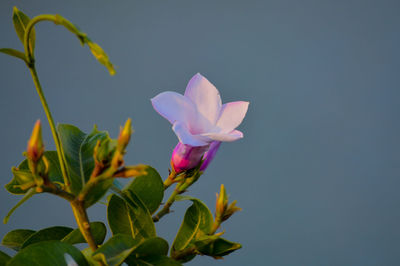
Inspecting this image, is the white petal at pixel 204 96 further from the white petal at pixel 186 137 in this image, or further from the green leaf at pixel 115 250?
the green leaf at pixel 115 250

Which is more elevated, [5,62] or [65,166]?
[5,62]

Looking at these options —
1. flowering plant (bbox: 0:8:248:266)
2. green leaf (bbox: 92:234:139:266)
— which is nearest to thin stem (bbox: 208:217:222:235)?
flowering plant (bbox: 0:8:248:266)

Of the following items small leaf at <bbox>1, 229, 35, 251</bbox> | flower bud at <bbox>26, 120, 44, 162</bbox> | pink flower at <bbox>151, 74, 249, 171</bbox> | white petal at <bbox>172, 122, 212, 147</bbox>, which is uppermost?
pink flower at <bbox>151, 74, 249, 171</bbox>

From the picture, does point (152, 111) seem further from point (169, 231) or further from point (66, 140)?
point (66, 140)

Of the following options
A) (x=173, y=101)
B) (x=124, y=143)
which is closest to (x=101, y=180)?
(x=124, y=143)

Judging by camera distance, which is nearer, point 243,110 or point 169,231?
point 243,110

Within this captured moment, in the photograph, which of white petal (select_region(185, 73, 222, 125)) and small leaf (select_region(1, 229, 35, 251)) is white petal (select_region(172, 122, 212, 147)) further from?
small leaf (select_region(1, 229, 35, 251))

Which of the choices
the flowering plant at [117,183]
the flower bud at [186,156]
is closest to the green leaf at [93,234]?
the flowering plant at [117,183]
